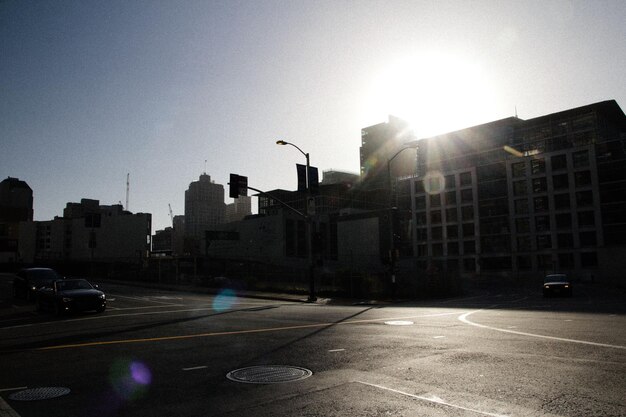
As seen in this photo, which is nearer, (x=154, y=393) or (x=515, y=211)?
(x=154, y=393)

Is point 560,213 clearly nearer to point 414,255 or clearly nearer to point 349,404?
point 414,255

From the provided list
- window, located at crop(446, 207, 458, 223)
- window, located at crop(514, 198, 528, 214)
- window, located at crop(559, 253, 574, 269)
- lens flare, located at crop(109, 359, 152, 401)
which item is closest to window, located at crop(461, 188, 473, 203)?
window, located at crop(446, 207, 458, 223)

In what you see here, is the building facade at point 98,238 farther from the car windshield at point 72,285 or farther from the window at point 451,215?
the car windshield at point 72,285

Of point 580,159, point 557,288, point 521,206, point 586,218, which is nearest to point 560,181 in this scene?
point 580,159

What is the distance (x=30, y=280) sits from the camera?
27672 millimetres

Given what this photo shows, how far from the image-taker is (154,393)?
23.3 feet

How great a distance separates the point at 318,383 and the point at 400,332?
6.59 m

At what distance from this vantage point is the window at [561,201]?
89.7 m

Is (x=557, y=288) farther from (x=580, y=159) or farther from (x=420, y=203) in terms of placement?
(x=420, y=203)

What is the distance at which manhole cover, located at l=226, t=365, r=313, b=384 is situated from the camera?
7727 millimetres

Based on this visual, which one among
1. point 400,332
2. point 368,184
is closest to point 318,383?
point 400,332

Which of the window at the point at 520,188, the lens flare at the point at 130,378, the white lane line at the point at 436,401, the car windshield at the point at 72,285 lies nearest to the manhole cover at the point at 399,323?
the white lane line at the point at 436,401

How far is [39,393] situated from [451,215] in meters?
106

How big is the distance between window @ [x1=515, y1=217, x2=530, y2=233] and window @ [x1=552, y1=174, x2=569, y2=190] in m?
8.55
